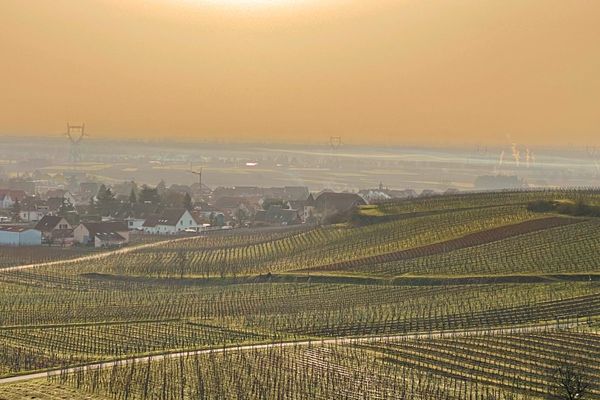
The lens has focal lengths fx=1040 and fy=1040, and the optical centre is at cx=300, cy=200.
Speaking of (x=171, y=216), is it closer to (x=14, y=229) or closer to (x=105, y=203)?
(x=14, y=229)

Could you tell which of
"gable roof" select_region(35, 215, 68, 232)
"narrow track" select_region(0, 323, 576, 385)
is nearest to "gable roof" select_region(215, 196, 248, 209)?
"gable roof" select_region(35, 215, 68, 232)

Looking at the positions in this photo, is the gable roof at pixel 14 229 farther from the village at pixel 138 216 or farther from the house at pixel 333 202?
the house at pixel 333 202

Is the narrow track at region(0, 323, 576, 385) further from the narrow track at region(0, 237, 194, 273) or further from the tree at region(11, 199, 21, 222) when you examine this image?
the tree at region(11, 199, 21, 222)

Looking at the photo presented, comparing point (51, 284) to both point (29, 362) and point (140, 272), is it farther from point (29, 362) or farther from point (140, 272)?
point (29, 362)

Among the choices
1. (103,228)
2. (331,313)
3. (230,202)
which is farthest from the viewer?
(230,202)

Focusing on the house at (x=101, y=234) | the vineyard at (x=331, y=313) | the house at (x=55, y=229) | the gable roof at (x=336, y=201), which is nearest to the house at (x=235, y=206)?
the gable roof at (x=336, y=201)

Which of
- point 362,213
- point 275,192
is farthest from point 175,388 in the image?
point 275,192

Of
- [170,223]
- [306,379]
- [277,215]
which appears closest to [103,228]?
[170,223]
